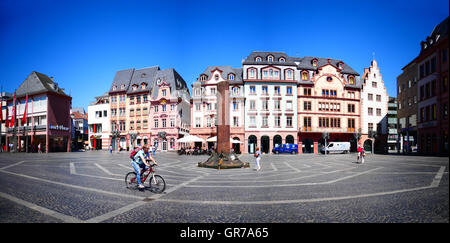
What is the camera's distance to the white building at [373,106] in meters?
46.1

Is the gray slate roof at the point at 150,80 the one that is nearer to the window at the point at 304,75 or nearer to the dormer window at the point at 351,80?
the window at the point at 304,75

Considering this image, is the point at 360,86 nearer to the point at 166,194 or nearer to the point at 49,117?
the point at 166,194

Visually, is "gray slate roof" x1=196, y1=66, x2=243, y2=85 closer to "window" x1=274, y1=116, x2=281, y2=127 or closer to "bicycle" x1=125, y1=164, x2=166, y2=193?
"window" x1=274, y1=116, x2=281, y2=127

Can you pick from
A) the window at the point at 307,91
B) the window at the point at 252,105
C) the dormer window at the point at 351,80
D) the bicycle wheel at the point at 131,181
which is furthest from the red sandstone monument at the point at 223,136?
the dormer window at the point at 351,80

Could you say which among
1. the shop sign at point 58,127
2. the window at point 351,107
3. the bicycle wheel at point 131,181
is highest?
the window at point 351,107

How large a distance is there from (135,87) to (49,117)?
18.9 meters

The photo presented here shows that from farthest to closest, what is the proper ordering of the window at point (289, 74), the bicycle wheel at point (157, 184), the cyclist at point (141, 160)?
the window at point (289, 74), the cyclist at point (141, 160), the bicycle wheel at point (157, 184)

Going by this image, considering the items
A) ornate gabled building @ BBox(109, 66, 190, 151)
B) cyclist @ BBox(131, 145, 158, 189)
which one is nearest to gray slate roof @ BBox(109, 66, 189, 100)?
ornate gabled building @ BBox(109, 66, 190, 151)

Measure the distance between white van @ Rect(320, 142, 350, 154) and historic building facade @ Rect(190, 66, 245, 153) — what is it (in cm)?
1576

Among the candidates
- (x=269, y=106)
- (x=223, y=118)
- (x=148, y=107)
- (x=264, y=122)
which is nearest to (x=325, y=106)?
(x=269, y=106)

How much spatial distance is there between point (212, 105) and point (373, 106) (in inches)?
1309

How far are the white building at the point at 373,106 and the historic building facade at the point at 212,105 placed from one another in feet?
82.9

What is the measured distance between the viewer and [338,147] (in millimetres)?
41219

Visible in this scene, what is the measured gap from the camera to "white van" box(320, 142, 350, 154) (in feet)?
134
